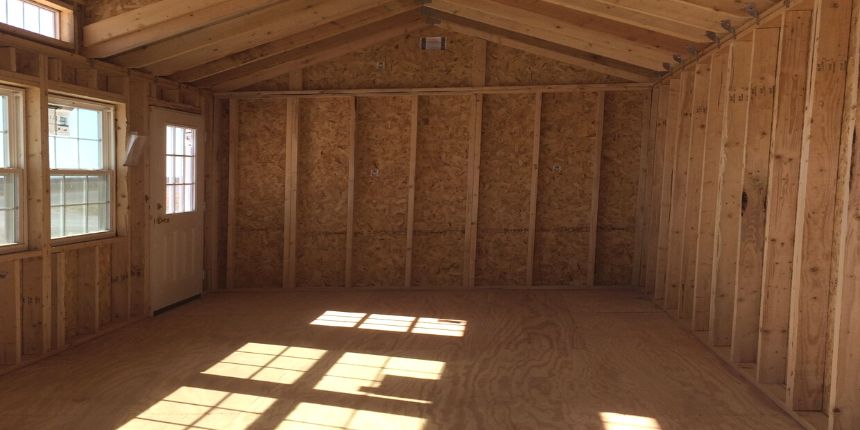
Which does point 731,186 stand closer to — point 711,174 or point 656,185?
point 711,174

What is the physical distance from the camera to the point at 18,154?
462 centimetres

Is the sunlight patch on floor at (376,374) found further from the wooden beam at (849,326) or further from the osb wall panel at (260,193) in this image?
the osb wall panel at (260,193)

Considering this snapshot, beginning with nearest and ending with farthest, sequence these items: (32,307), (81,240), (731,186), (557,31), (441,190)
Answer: (32,307) < (731,186) < (81,240) < (557,31) < (441,190)

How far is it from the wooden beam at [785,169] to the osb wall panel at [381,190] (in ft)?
14.7

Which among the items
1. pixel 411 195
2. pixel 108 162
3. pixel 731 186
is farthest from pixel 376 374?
pixel 411 195

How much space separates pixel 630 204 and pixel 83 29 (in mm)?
6073

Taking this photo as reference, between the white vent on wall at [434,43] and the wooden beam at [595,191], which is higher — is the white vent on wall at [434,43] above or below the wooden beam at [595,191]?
above

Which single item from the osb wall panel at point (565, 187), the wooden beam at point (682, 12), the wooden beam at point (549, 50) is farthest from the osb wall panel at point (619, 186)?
the wooden beam at point (682, 12)

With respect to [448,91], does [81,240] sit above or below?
below

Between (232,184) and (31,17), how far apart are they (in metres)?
3.26

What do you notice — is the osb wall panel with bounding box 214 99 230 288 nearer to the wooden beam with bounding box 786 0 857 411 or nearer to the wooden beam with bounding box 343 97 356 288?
the wooden beam with bounding box 343 97 356 288

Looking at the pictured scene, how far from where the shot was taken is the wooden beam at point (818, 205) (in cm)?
350

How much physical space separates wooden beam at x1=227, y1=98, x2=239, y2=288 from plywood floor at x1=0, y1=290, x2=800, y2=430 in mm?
1238

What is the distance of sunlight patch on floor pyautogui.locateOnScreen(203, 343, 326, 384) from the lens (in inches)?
176
